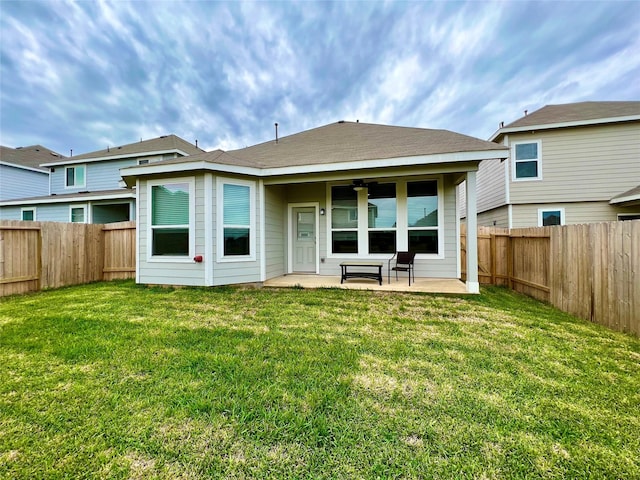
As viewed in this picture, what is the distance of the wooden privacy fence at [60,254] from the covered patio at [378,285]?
479 cm

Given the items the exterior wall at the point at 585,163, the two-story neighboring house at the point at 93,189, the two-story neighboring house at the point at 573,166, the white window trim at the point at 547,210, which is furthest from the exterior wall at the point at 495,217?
the two-story neighboring house at the point at 93,189

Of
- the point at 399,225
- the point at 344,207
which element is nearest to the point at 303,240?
the point at 344,207

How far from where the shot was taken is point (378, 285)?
6621 mm

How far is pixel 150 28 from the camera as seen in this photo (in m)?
9.55

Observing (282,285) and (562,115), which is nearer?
(282,285)

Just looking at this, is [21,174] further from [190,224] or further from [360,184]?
[360,184]

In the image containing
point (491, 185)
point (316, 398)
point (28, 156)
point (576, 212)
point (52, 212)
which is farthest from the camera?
point (28, 156)

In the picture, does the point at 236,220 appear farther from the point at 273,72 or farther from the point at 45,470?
the point at 273,72

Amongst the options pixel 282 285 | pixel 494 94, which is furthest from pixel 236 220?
pixel 494 94

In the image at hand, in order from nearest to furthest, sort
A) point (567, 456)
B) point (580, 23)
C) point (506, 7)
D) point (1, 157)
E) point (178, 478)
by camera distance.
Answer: point (178, 478) < point (567, 456) < point (506, 7) < point (580, 23) < point (1, 157)

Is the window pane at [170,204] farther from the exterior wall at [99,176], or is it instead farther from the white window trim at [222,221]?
the exterior wall at [99,176]

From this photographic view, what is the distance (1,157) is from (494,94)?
2773cm

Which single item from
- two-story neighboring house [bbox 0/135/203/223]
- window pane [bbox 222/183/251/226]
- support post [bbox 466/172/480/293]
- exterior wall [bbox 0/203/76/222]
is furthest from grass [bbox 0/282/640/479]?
exterior wall [bbox 0/203/76/222]

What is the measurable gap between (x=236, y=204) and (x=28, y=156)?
2124 centimetres
